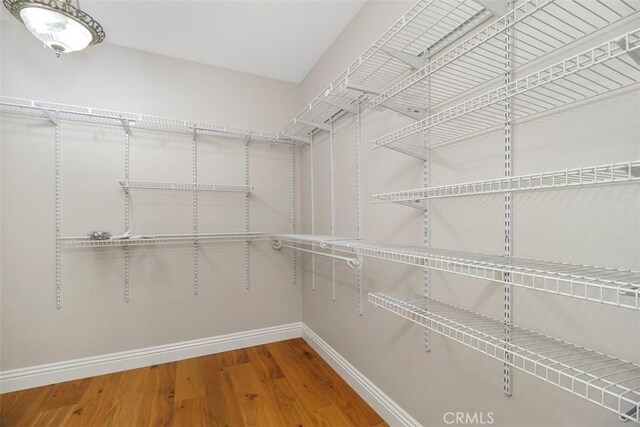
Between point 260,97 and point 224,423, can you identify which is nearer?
point 224,423

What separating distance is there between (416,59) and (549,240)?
0.90 metres

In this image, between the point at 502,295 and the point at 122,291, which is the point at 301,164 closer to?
the point at 122,291

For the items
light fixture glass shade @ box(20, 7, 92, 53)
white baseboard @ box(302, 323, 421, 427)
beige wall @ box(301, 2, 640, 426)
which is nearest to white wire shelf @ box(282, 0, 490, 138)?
beige wall @ box(301, 2, 640, 426)

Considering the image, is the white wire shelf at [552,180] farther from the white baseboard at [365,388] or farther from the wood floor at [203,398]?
the wood floor at [203,398]

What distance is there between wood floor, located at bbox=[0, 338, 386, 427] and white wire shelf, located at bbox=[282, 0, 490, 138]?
177cm

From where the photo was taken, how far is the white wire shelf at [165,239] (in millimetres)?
1957

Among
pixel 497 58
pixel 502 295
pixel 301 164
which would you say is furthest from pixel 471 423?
pixel 301 164

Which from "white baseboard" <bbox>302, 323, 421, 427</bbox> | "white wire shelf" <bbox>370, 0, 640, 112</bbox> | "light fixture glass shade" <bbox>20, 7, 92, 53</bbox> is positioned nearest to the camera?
"white wire shelf" <bbox>370, 0, 640, 112</bbox>

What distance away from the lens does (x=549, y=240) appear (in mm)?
874

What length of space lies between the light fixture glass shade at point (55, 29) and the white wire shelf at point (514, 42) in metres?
1.37

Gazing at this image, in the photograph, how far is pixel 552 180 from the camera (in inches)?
30.2

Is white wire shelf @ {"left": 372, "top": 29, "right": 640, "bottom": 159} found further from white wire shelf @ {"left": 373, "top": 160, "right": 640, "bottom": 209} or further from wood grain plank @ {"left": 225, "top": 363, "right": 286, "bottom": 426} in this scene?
wood grain plank @ {"left": 225, "top": 363, "right": 286, "bottom": 426}

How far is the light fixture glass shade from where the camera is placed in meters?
1.17

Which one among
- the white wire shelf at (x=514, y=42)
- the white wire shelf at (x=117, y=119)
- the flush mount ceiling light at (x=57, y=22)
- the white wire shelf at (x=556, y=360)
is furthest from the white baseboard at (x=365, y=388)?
the flush mount ceiling light at (x=57, y=22)
